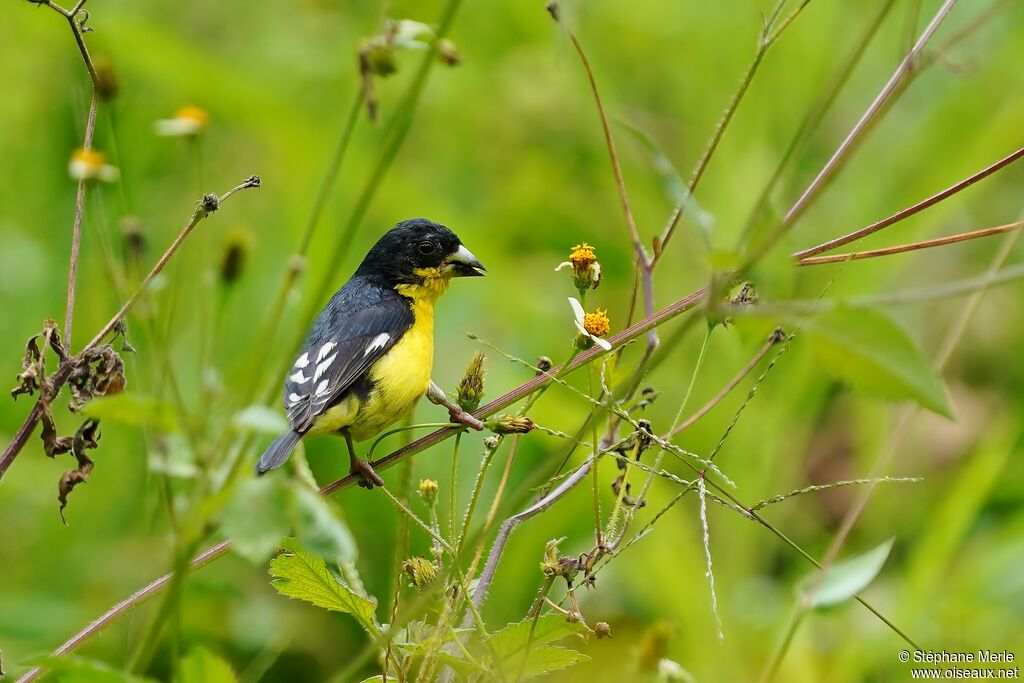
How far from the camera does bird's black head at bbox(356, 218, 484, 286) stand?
11.0ft

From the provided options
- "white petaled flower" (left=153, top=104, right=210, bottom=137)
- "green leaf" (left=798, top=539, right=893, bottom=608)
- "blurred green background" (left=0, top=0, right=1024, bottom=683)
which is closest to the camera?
"white petaled flower" (left=153, top=104, right=210, bottom=137)

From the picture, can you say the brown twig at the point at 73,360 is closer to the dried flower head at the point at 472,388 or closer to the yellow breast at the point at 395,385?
the dried flower head at the point at 472,388

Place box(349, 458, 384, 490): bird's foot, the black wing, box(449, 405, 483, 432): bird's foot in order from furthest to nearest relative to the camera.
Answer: the black wing → box(349, 458, 384, 490): bird's foot → box(449, 405, 483, 432): bird's foot

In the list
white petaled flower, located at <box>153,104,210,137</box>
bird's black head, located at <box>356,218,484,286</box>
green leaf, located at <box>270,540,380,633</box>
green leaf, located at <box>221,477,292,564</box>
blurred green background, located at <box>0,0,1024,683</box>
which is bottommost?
blurred green background, located at <box>0,0,1024,683</box>

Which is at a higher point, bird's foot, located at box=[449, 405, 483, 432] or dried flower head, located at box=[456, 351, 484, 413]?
dried flower head, located at box=[456, 351, 484, 413]

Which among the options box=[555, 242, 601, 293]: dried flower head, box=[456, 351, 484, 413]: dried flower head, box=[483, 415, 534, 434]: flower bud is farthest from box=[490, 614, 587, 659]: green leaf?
box=[555, 242, 601, 293]: dried flower head

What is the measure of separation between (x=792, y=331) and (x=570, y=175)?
3890mm

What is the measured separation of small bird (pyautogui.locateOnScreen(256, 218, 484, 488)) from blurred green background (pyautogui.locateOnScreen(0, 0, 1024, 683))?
256 millimetres

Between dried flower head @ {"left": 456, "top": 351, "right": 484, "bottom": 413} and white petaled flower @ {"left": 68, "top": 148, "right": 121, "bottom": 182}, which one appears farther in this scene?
dried flower head @ {"left": 456, "top": 351, "right": 484, "bottom": 413}

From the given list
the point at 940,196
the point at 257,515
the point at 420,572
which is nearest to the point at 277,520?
the point at 257,515

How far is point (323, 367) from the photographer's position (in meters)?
2.91

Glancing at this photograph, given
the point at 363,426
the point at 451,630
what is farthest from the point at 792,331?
the point at 363,426

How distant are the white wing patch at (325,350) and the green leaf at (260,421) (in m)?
1.92

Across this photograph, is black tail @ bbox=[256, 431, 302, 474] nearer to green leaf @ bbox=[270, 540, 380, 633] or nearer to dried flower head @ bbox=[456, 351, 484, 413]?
dried flower head @ bbox=[456, 351, 484, 413]
